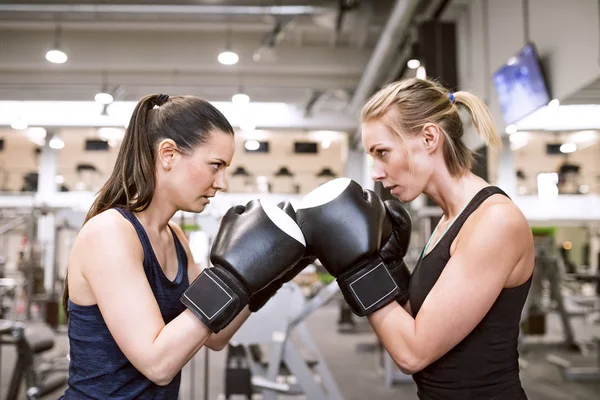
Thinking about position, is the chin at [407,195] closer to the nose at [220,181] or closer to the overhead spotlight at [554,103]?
the nose at [220,181]

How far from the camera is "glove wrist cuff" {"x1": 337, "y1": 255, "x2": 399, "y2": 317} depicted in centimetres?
106

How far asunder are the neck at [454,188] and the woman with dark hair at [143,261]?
1.67ft

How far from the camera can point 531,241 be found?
1.09m

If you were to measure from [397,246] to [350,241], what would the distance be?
253 millimetres

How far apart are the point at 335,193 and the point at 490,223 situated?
0.35 meters

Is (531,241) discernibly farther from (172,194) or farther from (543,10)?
(543,10)

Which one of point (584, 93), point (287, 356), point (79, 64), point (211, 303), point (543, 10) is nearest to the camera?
point (211, 303)

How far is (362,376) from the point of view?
4.87m

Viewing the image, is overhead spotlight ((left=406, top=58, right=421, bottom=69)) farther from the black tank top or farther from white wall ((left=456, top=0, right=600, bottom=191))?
the black tank top

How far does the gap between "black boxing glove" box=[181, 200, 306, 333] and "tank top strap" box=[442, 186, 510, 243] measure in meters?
0.33

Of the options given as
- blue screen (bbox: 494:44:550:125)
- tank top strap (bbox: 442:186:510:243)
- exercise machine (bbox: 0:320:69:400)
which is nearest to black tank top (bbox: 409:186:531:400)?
tank top strap (bbox: 442:186:510:243)

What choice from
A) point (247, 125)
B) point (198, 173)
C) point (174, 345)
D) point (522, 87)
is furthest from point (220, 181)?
point (247, 125)

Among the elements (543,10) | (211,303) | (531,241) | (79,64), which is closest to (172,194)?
(211,303)

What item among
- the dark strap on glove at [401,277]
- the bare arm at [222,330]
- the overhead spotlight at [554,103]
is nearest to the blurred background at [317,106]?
the overhead spotlight at [554,103]
